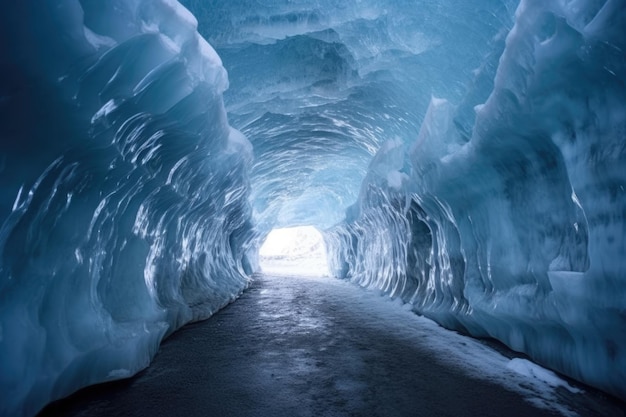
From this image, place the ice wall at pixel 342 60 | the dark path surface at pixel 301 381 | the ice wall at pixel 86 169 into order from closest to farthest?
the ice wall at pixel 86 169 → the dark path surface at pixel 301 381 → the ice wall at pixel 342 60

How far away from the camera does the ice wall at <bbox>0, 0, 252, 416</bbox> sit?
2918 mm

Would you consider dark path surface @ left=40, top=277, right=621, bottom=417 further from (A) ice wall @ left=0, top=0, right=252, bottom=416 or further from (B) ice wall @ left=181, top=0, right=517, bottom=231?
(B) ice wall @ left=181, top=0, right=517, bottom=231

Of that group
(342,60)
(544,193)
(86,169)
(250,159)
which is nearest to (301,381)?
(86,169)

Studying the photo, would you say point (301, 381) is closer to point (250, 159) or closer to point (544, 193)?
point (544, 193)

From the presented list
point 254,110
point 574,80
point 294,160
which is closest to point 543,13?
point 574,80

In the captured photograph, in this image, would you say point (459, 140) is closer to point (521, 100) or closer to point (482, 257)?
point (482, 257)

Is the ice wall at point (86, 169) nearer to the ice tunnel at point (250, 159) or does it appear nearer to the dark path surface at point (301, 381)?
the ice tunnel at point (250, 159)

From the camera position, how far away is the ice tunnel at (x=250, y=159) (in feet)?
10.4

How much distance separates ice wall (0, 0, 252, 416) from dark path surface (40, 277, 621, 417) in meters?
0.46

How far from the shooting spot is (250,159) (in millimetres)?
10227

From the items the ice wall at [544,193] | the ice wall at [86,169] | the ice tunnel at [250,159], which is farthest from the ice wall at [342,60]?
the ice wall at [86,169]

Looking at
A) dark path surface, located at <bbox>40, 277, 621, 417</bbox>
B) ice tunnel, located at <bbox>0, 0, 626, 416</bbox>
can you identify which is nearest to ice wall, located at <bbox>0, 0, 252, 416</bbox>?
ice tunnel, located at <bbox>0, 0, 626, 416</bbox>

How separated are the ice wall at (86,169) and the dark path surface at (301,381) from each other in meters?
Answer: 0.46

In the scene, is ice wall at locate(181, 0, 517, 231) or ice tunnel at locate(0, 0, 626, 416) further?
ice wall at locate(181, 0, 517, 231)
